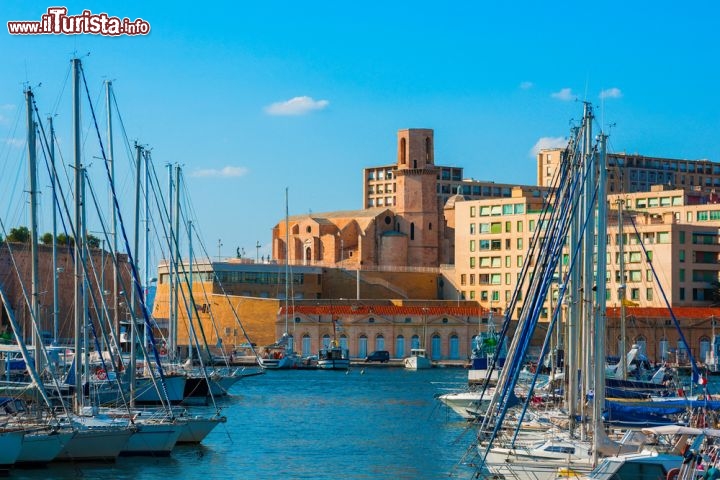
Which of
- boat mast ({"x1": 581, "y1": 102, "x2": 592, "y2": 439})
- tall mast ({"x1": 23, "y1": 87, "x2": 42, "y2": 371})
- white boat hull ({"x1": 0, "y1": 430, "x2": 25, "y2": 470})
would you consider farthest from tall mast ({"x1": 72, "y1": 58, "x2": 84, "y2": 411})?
boat mast ({"x1": 581, "y1": 102, "x2": 592, "y2": 439})

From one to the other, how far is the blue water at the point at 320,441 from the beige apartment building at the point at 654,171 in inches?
3636

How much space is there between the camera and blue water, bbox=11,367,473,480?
3953 centimetres

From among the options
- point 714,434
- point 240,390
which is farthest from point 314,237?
point 714,434

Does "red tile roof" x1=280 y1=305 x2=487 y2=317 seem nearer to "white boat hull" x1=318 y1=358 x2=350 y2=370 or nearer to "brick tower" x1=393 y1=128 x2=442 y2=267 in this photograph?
"white boat hull" x1=318 y1=358 x2=350 y2=370

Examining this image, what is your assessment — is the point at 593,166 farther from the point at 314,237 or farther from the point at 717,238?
the point at 314,237

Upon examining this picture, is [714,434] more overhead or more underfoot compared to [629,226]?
more underfoot

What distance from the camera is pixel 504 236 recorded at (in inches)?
4722

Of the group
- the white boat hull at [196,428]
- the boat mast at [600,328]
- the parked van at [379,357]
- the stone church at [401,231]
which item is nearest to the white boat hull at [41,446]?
the white boat hull at [196,428]

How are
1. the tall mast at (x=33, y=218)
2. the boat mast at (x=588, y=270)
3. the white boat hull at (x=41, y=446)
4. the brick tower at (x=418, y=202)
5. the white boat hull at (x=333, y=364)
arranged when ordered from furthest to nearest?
1. the brick tower at (x=418, y=202)
2. the white boat hull at (x=333, y=364)
3. the tall mast at (x=33, y=218)
4. the white boat hull at (x=41, y=446)
5. the boat mast at (x=588, y=270)

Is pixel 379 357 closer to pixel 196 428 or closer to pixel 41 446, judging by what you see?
pixel 196 428

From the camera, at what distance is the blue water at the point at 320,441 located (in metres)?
39.5

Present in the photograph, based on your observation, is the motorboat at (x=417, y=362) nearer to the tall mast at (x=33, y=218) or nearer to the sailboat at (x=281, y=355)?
the sailboat at (x=281, y=355)

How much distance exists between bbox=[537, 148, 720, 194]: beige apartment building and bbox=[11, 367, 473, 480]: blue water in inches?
3636

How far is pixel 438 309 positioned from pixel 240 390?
33.0 metres
